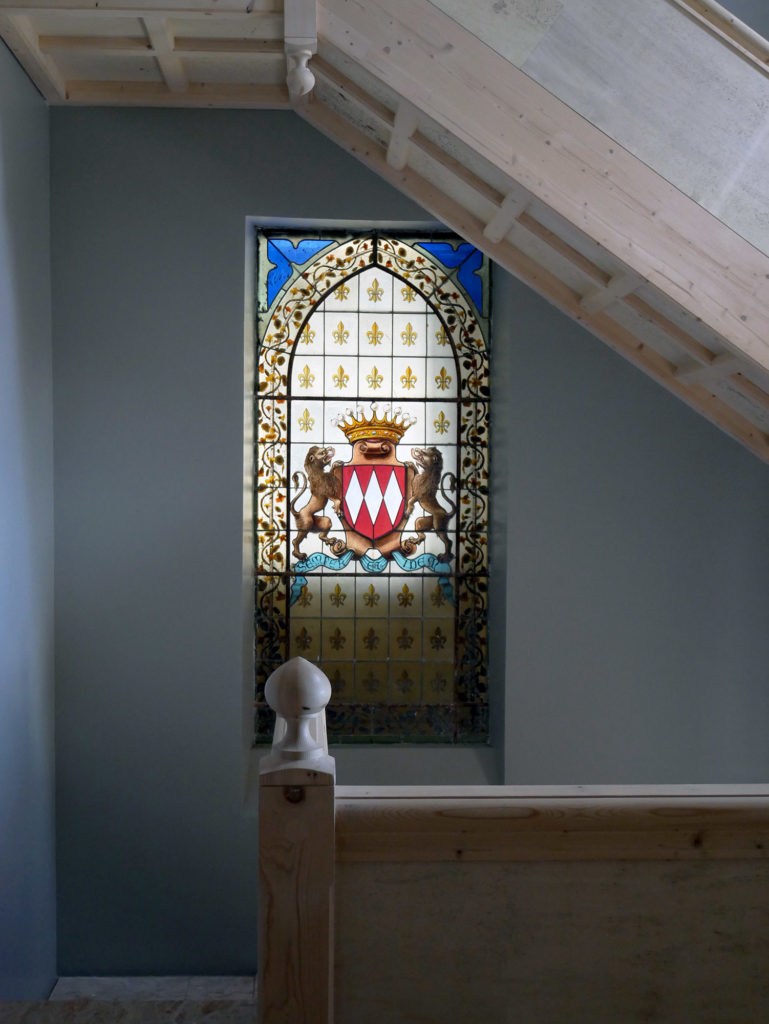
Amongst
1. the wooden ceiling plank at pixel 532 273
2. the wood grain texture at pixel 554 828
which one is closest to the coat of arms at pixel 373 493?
the wooden ceiling plank at pixel 532 273

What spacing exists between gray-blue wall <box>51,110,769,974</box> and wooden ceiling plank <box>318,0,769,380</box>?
4.27 ft

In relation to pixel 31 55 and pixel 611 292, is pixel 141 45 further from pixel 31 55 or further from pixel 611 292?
pixel 611 292

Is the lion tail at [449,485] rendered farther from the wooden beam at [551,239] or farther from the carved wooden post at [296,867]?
the carved wooden post at [296,867]

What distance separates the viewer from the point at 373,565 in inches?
162

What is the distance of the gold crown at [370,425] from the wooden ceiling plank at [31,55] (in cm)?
168

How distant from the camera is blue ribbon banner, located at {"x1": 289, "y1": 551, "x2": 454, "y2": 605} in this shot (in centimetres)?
411

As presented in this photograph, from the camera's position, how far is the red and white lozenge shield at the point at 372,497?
13.4 feet

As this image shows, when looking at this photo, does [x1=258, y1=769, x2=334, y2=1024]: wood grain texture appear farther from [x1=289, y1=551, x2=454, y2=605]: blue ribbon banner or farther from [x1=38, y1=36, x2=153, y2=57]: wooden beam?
[x1=38, y1=36, x2=153, y2=57]: wooden beam

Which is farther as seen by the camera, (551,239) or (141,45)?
(141,45)

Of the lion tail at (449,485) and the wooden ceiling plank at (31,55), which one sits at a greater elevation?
the wooden ceiling plank at (31,55)

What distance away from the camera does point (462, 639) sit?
4.15 meters

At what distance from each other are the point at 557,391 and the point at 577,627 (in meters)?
0.98

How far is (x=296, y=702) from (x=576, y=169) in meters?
1.66

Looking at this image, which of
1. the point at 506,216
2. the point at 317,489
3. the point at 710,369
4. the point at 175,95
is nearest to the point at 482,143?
the point at 506,216
